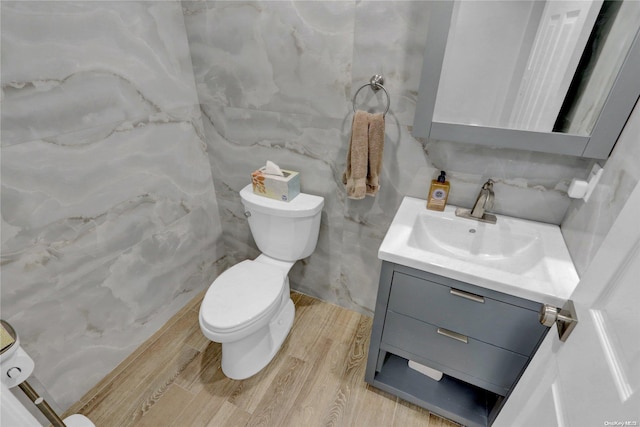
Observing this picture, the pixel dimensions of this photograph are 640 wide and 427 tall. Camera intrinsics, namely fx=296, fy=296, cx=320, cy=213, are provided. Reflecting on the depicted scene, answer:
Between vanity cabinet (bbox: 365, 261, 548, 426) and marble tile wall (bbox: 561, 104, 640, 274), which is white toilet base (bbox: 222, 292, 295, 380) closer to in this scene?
vanity cabinet (bbox: 365, 261, 548, 426)

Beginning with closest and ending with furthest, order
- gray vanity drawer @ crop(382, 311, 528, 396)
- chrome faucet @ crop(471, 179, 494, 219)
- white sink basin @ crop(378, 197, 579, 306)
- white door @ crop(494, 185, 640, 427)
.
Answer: white door @ crop(494, 185, 640, 427)
white sink basin @ crop(378, 197, 579, 306)
gray vanity drawer @ crop(382, 311, 528, 396)
chrome faucet @ crop(471, 179, 494, 219)

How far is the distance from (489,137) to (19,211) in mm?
1640

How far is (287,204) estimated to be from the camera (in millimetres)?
1453

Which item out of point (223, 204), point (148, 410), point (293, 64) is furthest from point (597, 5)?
point (148, 410)

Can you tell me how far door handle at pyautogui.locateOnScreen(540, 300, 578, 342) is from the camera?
1.99ft

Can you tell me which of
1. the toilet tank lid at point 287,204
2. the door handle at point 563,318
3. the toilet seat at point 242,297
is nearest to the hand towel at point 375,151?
the toilet tank lid at point 287,204

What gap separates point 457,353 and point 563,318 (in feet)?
1.89

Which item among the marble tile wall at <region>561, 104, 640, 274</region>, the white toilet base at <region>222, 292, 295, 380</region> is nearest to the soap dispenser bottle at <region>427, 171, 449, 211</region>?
the marble tile wall at <region>561, 104, 640, 274</region>

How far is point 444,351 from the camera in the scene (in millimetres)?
1136

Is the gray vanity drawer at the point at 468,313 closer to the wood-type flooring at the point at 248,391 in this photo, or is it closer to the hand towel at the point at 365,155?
the hand towel at the point at 365,155

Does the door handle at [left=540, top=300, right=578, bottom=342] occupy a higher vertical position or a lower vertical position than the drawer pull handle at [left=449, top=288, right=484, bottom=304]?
higher

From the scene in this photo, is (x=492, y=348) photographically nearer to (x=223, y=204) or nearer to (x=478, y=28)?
(x=478, y=28)

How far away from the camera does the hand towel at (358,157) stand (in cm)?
119

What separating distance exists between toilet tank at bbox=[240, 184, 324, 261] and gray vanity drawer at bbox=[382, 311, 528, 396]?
57cm
